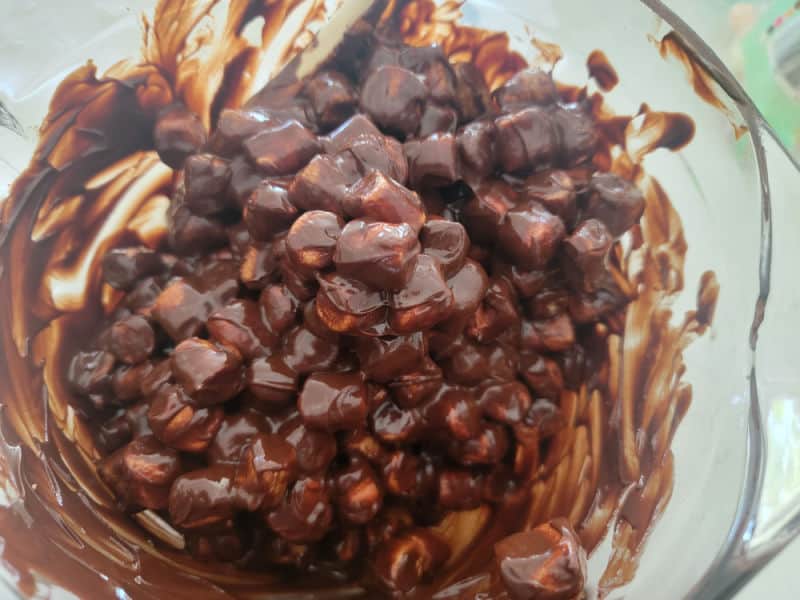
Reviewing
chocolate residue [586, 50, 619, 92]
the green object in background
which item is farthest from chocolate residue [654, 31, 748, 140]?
the green object in background

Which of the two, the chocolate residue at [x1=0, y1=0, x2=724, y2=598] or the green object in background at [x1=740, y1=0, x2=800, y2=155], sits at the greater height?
the green object in background at [x1=740, y1=0, x2=800, y2=155]

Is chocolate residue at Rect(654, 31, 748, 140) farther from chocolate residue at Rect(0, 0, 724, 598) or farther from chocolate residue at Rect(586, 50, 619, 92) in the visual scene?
chocolate residue at Rect(586, 50, 619, 92)

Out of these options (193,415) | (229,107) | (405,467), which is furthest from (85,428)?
(229,107)

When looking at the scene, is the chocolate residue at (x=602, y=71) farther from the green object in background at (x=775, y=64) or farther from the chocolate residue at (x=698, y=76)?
the green object in background at (x=775, y=64)

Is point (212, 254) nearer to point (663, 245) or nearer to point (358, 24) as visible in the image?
point (358, 24)

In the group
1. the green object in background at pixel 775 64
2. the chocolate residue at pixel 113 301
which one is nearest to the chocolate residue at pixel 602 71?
the chocolate residue at pixel 113 301

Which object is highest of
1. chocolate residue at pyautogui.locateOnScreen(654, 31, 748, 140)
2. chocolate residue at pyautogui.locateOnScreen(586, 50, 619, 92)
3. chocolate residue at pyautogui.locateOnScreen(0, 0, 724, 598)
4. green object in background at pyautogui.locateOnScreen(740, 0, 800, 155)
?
green object in background at pyautogui.locateOnScreen(740, 0, 800, 155)

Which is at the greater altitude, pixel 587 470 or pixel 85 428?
pixel 587 470
